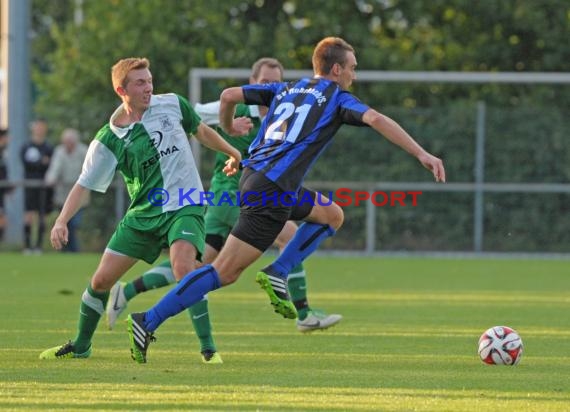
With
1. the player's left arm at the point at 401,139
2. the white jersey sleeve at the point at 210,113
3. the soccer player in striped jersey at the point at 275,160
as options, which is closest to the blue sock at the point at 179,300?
the soccer player in striped jersey at the point at 275,160

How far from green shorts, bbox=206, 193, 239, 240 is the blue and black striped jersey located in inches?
114

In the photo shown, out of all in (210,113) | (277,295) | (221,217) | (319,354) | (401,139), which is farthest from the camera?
(221,217)

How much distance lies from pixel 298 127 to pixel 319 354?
152 centimetres

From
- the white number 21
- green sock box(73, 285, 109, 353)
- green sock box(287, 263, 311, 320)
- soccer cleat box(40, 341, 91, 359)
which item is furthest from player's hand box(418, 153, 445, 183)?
green sock box(287, 263, 311, 320)

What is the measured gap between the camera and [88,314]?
29.2ft

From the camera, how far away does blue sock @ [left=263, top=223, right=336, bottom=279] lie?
9.56 meters

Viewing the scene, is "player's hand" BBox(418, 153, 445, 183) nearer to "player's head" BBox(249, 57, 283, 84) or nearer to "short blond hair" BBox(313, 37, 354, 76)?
"short blond hair" BBox(313, 37, 354, 76)

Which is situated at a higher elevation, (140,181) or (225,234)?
(140,181)

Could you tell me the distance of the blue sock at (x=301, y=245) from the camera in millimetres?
9562

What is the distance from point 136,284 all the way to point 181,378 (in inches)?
117

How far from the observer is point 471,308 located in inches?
518

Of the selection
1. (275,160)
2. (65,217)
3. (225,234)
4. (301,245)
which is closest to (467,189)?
(225,234)

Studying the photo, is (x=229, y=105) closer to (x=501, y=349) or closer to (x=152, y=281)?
(x=152, y=281)

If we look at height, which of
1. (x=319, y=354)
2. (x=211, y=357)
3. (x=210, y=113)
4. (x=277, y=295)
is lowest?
(x=319, y=354)
